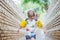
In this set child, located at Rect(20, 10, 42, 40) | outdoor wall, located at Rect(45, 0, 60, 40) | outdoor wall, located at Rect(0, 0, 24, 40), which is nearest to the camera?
child, located at Rect(20, 10, 42, 40)

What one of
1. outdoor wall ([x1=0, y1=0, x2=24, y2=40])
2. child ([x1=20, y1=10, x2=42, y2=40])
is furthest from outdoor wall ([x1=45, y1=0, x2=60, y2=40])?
child ([x1=20, y1=10, x2=42, y2=40])

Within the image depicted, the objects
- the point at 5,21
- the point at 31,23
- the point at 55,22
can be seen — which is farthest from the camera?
the point at 55,22

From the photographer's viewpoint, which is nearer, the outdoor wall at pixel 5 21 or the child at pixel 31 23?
the child at pixel 31 23

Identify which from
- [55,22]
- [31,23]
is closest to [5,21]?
[31,23]

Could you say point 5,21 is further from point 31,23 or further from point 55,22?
point 55,22

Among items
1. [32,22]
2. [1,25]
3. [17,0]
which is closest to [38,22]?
[32,22]

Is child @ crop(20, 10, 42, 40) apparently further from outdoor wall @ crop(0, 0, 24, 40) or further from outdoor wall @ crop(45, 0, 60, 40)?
outdoor wall @ crop(45, 0, 60, 40)

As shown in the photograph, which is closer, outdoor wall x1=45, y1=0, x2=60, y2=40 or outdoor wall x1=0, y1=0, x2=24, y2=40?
outdoor wall x1=0, y1=0, x2=24, y2=40

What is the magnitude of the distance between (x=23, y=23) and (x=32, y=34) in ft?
1.09

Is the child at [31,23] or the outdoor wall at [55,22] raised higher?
the outdoor wall at [55,22]

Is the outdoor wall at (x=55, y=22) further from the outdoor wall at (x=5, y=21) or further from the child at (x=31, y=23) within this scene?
the child at (x=31, y=23)

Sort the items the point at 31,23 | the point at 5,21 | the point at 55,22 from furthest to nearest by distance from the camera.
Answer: the point at 55,22
the point at 5,21
the point at 31,23

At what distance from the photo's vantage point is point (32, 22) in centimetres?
548

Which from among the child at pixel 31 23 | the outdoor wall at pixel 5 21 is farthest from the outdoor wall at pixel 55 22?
the child at pixel 31 23
